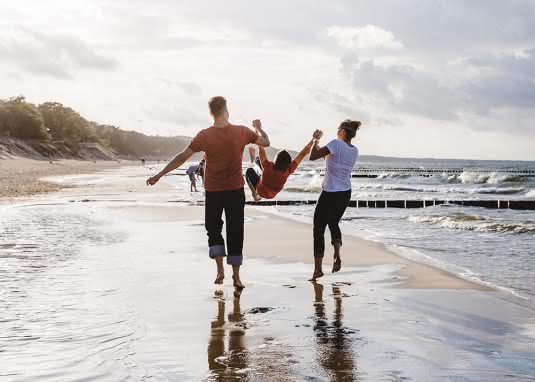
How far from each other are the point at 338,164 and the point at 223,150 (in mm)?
1555

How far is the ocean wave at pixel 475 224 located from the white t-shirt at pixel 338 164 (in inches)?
259

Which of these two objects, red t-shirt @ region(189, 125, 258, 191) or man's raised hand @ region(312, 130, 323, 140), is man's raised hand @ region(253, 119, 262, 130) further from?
man's raised hand @ region(312, 130, 323, 140)

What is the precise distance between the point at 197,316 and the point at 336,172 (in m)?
2.76

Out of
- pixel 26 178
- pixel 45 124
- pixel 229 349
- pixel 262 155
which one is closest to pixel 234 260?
pixel 262 155

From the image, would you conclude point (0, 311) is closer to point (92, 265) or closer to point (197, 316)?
point (197, 316)

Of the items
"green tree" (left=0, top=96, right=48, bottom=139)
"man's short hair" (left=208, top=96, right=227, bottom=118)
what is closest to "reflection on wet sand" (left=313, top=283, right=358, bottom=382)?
"man's short hair" (left=208, top=96, right=227, bottom=118)

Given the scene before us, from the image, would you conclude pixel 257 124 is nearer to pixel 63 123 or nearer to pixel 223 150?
pixel 223 150

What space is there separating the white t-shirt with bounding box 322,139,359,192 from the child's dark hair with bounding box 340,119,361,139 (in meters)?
0.14

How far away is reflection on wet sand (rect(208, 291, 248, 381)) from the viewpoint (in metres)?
3.56

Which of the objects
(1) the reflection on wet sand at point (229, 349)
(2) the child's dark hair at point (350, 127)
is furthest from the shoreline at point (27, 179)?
(1) the reflection on wet sand at point (229, 349)

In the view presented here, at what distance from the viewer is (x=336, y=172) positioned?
7.02 meters

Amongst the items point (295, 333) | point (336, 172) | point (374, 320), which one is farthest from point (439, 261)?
point (295, 333)

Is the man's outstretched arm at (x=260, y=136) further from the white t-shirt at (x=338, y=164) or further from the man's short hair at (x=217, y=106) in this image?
the white t-shirt at (x=338, y=164)

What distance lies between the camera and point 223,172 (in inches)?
240
